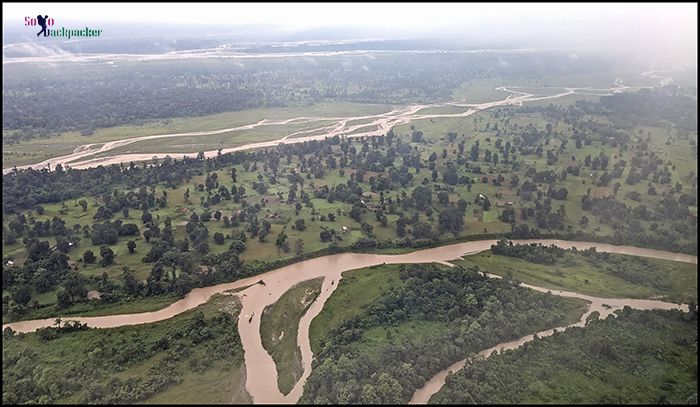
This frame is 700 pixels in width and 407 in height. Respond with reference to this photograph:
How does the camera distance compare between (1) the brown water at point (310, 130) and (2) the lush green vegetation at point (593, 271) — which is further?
(1) the brown water at point (310, 130)

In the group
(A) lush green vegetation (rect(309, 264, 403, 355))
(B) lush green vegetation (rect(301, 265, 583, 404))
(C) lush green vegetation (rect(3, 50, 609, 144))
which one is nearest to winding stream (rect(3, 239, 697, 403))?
Result: (A) lush green vegetation (rect(309, 264, 403, 355))

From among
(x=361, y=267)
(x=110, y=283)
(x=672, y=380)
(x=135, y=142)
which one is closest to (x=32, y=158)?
(x=135, y=142)

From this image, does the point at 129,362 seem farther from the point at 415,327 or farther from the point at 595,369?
the point at 595,369

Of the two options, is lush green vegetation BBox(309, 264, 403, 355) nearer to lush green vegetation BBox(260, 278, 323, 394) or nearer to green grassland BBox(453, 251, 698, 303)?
lush green vegetation BBox(260, 278, 323, 394)

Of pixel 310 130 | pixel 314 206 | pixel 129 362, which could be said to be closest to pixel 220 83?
pixel 310 130

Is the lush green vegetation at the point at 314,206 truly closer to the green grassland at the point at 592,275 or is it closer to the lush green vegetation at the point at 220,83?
the green grassland at the point at 592,275

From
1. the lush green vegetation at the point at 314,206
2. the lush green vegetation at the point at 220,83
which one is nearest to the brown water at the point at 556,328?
the lush green vegetation at the point at 314,206
